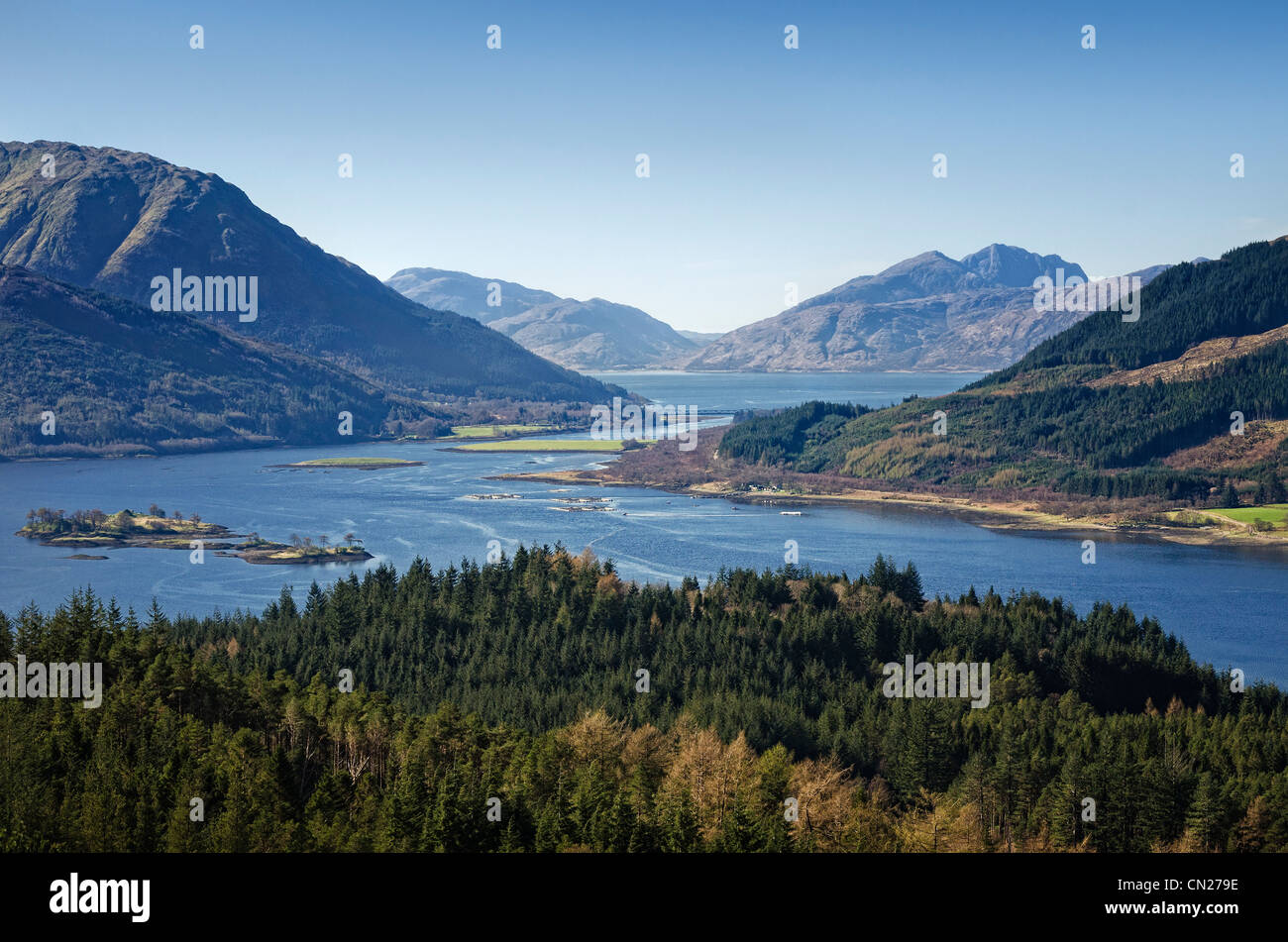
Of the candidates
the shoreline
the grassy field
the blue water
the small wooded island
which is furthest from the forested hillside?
the grassy field

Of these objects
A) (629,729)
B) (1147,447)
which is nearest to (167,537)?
(629,729)

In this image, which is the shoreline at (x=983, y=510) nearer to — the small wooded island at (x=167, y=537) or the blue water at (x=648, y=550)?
the blue water at (x=648, y=550)

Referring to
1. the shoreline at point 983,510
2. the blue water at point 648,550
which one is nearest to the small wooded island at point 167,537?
the blue water at point 648,550

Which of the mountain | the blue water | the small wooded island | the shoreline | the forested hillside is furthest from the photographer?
the mountain

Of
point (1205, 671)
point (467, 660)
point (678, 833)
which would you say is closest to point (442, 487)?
point (467, 660)

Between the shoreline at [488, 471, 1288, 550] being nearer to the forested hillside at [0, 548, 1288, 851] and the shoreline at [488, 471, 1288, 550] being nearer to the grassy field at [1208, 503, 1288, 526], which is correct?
the grassy field at [1208, 503, 1288, 526]

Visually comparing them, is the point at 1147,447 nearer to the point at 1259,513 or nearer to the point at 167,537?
the point at 1259,513
